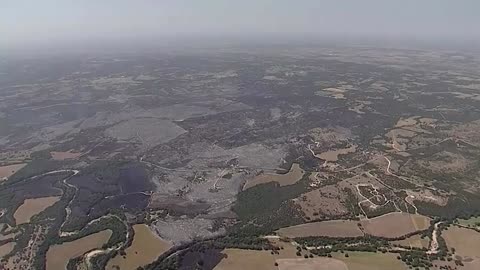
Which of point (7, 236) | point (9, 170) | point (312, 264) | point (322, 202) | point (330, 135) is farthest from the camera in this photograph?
point (330, 135)

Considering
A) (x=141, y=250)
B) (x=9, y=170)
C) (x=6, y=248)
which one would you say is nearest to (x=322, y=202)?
(x=141, y=250)

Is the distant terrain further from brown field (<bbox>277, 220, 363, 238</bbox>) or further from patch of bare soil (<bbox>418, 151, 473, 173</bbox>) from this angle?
patch of bare soil (<bbox>418, 151, 473, 173</bbox>)

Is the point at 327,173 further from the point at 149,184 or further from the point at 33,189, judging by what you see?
the point at 33,189

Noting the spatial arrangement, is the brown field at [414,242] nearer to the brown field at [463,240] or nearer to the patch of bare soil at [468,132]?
the brown field at [463,240]

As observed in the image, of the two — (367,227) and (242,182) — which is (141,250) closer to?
(242,182)

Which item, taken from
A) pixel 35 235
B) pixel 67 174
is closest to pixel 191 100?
pixel 67 174

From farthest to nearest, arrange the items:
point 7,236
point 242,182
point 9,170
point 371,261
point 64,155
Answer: point 64,155, point 9,170, point 242,182, point 7,236, point 371,261

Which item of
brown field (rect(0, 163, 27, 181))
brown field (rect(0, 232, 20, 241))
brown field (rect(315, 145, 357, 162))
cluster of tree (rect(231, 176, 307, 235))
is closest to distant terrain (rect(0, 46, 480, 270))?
brown field (rect(0, 232, 20, 241))
